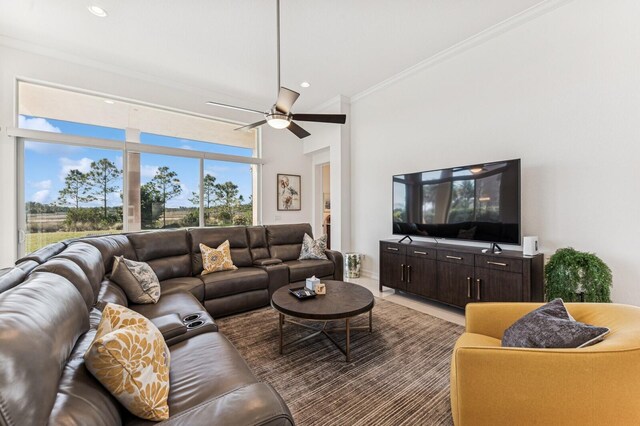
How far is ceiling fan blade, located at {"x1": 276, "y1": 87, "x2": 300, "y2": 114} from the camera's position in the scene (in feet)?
8.41

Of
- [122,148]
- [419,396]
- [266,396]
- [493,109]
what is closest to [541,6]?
[493,109]

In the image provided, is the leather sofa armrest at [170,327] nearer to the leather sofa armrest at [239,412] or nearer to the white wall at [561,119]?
the leather sofa armrest at [239,412]

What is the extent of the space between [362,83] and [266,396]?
468cm

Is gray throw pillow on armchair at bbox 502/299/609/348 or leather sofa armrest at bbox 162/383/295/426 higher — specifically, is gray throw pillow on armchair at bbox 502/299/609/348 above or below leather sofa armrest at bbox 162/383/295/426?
above

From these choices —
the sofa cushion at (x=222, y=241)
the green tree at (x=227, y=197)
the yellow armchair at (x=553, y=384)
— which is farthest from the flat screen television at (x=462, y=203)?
the green tree at (x=227, y=197)

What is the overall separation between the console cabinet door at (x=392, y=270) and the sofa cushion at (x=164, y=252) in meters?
2.68

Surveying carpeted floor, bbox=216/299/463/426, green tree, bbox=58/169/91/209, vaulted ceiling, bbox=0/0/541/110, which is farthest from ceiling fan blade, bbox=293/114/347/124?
green tree, bbox=58/169/91/209

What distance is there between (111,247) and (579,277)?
4420mm

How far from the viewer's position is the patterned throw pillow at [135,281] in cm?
256

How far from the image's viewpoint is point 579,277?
8.00 ft

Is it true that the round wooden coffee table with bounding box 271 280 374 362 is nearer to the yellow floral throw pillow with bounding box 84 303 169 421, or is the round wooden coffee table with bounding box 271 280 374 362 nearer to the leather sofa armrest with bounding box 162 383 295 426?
the leather sofa armrest with bounding box 162 383 295 426

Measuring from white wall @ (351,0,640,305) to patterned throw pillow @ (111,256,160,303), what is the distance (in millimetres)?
3769

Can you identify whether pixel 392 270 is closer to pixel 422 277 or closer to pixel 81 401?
pixel 422 277

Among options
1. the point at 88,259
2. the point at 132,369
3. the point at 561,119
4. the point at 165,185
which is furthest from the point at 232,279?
the point at 561,119
